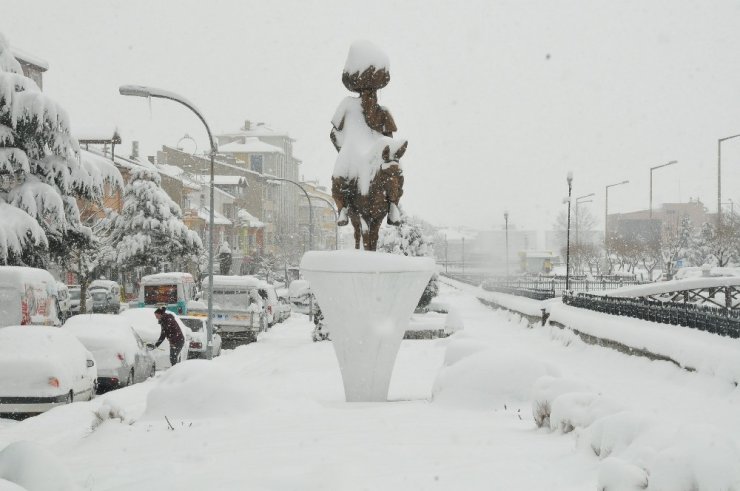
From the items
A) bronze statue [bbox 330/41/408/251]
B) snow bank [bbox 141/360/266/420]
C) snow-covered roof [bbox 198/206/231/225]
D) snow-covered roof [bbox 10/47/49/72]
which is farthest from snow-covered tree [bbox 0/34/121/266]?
snow-covered roof [bbox 198/206/231/225]

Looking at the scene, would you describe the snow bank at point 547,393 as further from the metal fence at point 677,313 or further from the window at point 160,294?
the window at point 160,294

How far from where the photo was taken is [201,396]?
9.26 meters

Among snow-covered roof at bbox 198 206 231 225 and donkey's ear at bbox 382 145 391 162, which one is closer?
donkey's ear at bbox 382 145 391 162

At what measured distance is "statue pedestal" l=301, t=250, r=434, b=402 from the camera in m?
10.9

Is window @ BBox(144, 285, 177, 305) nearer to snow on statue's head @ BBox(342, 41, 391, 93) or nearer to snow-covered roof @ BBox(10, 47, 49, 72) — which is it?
snow-covered roof @ BBox(10, 47, 49, 72)

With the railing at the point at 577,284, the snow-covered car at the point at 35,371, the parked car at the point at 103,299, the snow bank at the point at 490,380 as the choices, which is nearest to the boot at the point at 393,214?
the snow bank at the point at 490,380

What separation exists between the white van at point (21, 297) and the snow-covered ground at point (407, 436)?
6.29 meters

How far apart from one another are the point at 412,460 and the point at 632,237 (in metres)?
82.9

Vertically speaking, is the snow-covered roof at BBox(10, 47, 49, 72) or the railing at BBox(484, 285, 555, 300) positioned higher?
the snow-covered roof at BBox(10, 47, 49, 72)

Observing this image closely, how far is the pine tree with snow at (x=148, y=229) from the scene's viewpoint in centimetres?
4803

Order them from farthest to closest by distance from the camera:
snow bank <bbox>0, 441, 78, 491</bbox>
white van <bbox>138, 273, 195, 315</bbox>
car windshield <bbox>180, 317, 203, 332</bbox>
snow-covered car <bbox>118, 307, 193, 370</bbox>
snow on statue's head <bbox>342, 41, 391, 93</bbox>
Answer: white van <bbox>138, 273, 195, 315</bbox>, car windshield <bbox>180, 317, 203, 332</bbox>, snow-covered car <bbox>118, 307, 193, 370</bbox>, snow on statue's head <bbox>342, 41, 391, 93</bbox>, snow bank <bbox>0, 441, 78, 491</bbox>

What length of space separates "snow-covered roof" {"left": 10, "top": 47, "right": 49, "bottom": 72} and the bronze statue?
38.2 metres

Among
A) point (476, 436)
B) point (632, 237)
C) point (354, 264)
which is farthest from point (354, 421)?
point (632, 237)

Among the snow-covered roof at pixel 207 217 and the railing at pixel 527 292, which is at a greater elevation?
the snow-covered roof at pixel 207 217
